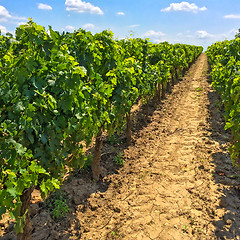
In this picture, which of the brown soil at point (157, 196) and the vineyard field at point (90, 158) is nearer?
the vineyard field at point (90, 158)

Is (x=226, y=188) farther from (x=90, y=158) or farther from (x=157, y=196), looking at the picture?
(x=90, y=158)

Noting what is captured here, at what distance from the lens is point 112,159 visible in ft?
23.4

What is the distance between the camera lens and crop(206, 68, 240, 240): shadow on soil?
4.31 meters

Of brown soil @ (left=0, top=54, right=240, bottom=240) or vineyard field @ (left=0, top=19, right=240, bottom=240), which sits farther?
brown soil @ (left=0, top=54, right=240, bottom=240)

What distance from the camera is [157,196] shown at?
5.31m

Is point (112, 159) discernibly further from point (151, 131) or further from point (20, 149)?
point (20, 149)

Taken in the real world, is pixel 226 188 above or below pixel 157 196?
above

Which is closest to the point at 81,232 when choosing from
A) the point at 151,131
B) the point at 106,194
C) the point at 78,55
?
the point at 106,194

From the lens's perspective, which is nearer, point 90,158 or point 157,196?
point 157,196

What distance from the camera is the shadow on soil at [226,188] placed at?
4.31 m

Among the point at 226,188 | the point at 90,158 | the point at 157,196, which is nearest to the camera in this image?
the point at 157,196

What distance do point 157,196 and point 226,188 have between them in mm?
1815

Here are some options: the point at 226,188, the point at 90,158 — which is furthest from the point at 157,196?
the point at 90,158

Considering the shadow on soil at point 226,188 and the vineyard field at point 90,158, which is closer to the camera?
the vineyard field at point 90,158
